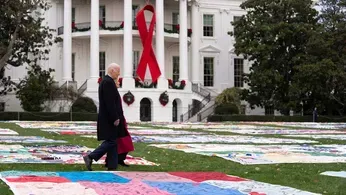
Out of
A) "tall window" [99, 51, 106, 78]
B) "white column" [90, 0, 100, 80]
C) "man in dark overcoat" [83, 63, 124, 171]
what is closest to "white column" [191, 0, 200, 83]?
"tall window" [99, 51, 106, 78]

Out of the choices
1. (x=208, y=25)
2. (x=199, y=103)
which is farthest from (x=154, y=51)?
(x=208, y=25)

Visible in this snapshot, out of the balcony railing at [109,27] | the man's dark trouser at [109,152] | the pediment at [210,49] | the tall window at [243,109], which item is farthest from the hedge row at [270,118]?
the man's dark trouser at [109,152]

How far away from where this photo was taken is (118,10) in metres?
48.9

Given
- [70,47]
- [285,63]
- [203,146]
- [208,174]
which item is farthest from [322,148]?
[70,47]

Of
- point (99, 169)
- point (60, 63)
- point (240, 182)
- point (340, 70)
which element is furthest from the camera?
point (60, 63)

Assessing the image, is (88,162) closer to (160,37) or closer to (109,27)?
(160,37)

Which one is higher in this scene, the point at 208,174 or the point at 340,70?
the point at 340,70

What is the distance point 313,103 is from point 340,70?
5.05 meters

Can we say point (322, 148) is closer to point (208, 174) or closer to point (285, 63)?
point (208, 174)

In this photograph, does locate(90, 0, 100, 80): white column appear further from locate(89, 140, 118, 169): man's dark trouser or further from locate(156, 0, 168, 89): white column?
locate(89, 140, 118, 169): man's dark trouser

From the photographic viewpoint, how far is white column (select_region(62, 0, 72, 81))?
4725 centimetres

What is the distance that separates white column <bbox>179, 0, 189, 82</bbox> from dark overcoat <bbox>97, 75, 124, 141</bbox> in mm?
38376

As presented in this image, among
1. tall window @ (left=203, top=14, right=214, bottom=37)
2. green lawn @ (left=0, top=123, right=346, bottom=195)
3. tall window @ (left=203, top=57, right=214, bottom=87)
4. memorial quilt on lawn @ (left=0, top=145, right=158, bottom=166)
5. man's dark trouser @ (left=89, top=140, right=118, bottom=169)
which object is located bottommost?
green lawn @ (left=0, top=123, right=346, bottom=195)

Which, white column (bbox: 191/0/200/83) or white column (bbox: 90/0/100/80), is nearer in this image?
white column (bbox: 90/0/100/80)
